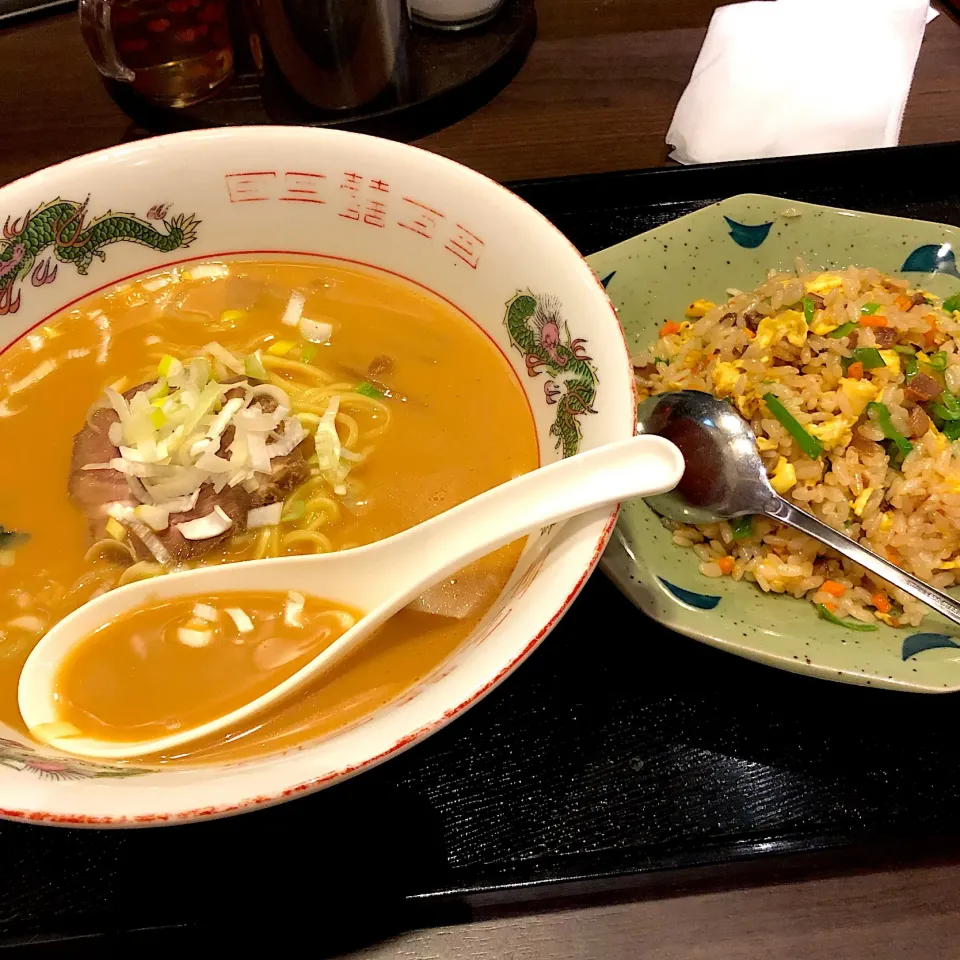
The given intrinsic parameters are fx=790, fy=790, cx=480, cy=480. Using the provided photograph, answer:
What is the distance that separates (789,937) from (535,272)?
1.00m

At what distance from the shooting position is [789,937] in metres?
1.11

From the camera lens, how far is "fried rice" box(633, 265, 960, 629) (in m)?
1.35

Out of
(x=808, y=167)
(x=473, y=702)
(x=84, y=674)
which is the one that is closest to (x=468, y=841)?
(x=473, y=702)

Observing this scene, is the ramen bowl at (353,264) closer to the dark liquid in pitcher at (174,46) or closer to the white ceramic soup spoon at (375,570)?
the white ceramic soup spoon at (375,570)

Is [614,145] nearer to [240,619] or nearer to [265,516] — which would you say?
[265,516]

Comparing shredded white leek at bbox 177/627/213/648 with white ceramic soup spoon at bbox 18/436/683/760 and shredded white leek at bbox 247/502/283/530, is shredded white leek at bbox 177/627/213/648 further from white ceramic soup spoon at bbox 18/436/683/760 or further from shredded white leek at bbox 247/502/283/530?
shredded white leek at bbox 247/502/283/530

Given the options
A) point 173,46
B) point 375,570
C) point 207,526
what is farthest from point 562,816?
point 173,46

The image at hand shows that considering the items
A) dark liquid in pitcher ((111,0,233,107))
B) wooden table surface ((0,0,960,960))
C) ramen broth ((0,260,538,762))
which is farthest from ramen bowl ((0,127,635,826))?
dark liquid in pitcher ((111,0,233,107))

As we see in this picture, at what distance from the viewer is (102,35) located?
1746 mm

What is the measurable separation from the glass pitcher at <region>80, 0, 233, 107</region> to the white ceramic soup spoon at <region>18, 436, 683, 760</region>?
1444 millimetres

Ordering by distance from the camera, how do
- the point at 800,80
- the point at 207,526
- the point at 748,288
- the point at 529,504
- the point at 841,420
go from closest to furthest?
the point at 529,504
the point at 207,526
the point at 841,420
the point at 748,288
the point at 800,80

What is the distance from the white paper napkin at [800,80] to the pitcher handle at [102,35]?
4.31 feet

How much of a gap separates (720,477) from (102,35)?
1.63 metres

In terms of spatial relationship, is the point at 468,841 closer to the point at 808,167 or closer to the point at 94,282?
the point at 94,282
